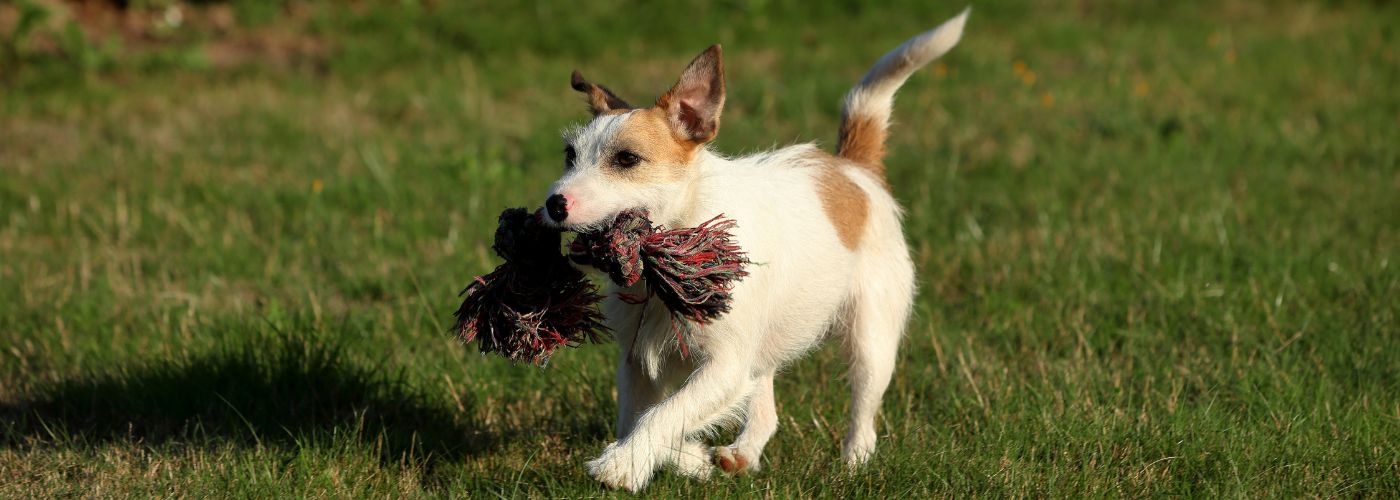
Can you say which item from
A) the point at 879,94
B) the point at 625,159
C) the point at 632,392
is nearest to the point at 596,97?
the point at 625,159

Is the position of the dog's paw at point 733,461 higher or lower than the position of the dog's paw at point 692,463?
lower

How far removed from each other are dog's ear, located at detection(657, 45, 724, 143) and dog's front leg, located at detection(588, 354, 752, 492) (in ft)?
2.16

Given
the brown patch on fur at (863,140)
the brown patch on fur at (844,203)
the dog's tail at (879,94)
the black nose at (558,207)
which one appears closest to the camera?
the black nose at (558,207)

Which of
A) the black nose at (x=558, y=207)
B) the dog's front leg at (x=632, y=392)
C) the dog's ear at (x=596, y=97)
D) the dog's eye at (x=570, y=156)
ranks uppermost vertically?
the dog's ear at (x=596, y=97)

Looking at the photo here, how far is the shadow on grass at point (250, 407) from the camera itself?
14.5 feet

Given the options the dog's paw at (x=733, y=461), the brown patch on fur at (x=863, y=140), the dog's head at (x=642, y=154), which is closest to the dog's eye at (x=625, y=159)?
the dog's head at (x=642, y=154)

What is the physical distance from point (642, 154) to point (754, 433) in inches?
46.8

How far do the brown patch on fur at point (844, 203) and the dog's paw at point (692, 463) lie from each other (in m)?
0.86

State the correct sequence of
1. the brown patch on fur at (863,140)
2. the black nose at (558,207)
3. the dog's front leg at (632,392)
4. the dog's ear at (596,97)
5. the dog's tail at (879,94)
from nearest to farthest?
the black nose at (558,207)
the dog's ear at (596,97)
the dog's front leg at (632,392)
the dog's tail at (879,94)
the brown patch on fur at (863,140)

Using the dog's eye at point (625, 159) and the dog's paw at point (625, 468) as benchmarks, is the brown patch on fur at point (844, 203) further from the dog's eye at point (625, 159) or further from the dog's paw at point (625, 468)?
the dog's paw at point (625, 468)

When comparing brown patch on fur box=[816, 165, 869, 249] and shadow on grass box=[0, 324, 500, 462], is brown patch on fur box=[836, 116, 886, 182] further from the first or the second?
shadow on grass box=[0, 324, 500, 462]

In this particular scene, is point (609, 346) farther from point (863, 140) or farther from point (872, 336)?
point (863, 140)

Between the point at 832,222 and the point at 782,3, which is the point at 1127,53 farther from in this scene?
the point at 832,222

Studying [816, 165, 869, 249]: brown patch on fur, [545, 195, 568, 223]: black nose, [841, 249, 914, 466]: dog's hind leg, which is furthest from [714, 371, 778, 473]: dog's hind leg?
[545, 195, 568, 223]: black nose
